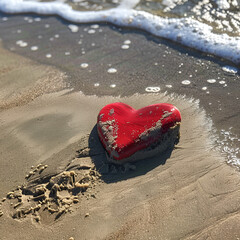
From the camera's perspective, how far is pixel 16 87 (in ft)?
13.7

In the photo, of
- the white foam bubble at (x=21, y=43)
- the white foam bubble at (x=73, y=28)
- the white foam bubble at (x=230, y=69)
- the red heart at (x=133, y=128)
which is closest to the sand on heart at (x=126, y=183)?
the red heart at (x=133, y=128)

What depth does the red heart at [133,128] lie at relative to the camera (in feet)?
9.16

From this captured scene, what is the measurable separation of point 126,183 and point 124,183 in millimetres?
19

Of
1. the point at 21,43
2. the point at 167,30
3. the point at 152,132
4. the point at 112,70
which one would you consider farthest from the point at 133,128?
the point at 21,43

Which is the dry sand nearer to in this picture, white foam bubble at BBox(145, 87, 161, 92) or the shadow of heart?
the shadow of heart

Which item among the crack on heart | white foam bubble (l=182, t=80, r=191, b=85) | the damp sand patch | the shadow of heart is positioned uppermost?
the crack on heart

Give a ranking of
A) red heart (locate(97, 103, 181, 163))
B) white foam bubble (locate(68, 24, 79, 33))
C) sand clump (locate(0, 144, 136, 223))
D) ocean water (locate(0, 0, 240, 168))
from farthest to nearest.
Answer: white foam bubble (locate(68, 24, 79, 33))
ocean water (locate(0, 0, 240, 168))
red heart (locate(97, 103, 181, 163))
sand clump (locate(0, 144, 136, 223))

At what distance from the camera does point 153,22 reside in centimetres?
526

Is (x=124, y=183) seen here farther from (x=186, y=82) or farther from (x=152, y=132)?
(x=186, y=82)

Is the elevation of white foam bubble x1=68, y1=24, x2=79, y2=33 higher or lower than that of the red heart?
lower

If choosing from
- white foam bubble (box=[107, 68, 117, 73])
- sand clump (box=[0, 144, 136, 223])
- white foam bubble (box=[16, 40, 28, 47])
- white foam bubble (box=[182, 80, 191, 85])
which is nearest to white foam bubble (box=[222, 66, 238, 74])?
white foam bubble (box=[182, 80, 191, 85])

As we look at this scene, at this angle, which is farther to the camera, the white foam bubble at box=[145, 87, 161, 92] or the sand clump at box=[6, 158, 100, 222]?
the white foam bubble at box=[145, 87, 161, 92]

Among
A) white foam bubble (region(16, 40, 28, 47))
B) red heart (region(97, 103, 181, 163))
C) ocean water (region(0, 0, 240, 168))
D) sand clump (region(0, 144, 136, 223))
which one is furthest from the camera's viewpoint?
white foam bubble (region(16, 40, 28, 47))

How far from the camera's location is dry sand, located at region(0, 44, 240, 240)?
2420mm
